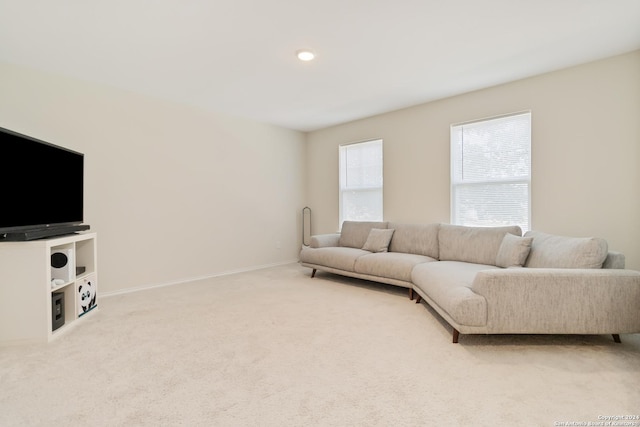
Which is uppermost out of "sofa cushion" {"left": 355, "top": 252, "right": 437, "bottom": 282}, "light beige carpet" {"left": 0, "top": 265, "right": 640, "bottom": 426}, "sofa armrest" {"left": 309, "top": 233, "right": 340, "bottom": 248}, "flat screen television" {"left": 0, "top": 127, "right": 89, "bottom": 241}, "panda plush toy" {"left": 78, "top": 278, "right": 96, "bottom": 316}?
"flat screen television" {"left": 0, "top": 127, "right": 89, "bottom": 241}

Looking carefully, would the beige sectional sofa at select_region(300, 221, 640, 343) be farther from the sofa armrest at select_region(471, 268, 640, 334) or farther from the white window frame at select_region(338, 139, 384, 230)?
the white window frame at select_region(338, 139, 384, 230)

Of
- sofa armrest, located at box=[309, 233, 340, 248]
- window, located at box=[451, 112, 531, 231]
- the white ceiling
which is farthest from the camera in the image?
sofa armrest, located at box=[309, 233, 340, 248]

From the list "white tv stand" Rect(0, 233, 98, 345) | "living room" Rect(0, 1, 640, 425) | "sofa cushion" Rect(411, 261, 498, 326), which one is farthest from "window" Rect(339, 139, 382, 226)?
"white tv stand" Rect(0, 233, 98, 345)

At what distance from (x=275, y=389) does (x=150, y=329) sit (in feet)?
4.94

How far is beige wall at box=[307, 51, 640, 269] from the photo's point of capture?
3.08 metres

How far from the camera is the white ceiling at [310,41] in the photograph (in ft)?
7.70

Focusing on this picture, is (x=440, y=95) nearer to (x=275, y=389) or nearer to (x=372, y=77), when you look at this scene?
(x=372, y=77)

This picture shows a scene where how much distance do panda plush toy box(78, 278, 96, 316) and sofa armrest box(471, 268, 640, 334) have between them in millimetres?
3475

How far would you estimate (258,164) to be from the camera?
17.8 ft

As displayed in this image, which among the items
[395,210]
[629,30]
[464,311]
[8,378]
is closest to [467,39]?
[629,30]

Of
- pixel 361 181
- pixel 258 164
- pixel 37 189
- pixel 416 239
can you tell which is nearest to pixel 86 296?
pixel 37 189

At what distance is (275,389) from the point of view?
5.87 ft

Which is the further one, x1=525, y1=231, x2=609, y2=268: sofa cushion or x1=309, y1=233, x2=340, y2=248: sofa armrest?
x1=309, y1=233, x2=340, y2=248: sofa armrest

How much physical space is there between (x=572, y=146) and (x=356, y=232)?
279 centimetres
